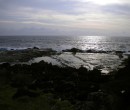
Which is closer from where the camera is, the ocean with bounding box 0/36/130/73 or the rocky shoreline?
the rocky shoreline

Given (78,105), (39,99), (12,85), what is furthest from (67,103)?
(12,85)

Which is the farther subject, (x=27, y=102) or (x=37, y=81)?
(x=37, y=81)

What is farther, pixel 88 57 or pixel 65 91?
pixel 88 57

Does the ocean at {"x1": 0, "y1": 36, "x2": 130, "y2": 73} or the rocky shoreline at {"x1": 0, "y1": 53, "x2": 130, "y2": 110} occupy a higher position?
the rocky shoreline at {"x1": 0, "y1": 53, "x2": 130, "y2": 110}

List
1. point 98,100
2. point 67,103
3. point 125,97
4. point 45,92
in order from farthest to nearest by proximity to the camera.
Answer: point 45,92 < point 67,103 < point 98,100 < point 125,97

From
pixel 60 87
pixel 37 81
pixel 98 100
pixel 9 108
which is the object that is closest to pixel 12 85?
pixel 37 81

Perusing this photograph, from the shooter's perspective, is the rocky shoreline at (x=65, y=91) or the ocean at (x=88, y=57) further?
the ocean at (x=88, y=57)

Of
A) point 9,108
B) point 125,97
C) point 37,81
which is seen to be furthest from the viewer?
point 37,81

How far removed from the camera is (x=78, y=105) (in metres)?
14.3

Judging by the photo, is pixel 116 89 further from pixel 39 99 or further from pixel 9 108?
pixel 39 99

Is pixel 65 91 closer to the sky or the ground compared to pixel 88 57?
closer to the sky

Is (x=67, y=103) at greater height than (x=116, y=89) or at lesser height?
lesser

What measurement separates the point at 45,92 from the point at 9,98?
294cm

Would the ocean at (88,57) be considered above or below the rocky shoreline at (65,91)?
below
